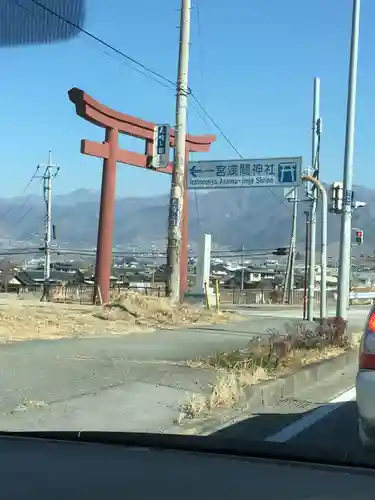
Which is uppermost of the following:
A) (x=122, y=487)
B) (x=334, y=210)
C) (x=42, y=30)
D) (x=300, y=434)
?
(x=42, y=30)

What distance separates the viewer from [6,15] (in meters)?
9.22

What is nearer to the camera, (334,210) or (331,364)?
(331,364)

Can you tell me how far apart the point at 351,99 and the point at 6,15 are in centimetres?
865

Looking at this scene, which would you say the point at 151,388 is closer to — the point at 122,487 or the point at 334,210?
the point at 122,487

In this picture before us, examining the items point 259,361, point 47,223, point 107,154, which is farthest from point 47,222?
point 259,361

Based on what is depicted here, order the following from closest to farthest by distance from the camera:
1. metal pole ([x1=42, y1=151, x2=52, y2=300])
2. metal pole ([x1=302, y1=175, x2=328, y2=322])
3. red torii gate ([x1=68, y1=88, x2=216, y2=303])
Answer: metal pole ([x1=302, y1=175, x2=328, y2=322]) → red torii gate ([x1=68, y1=88, x2=216, y2=303]) → metal pole ([x1=42, y1=151, x2=52, y2=300])

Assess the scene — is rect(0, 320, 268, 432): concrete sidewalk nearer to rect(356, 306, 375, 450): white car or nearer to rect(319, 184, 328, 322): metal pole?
rect(356, 306, 375, 450): white car

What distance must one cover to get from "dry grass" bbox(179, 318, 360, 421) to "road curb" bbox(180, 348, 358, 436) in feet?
0.40

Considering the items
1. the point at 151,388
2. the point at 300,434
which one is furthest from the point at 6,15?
the point at 300,434

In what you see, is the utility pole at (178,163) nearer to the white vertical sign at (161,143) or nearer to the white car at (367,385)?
the white vertical sign at (161,143)

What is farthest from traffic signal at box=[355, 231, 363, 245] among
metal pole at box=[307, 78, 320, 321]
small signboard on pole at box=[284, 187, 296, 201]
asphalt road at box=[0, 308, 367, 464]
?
asphalt road at box=[0, 308, 367, 464]

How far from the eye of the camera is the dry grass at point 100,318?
545 inches

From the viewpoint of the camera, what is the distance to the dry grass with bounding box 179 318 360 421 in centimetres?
762

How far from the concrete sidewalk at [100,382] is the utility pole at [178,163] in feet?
15.6
